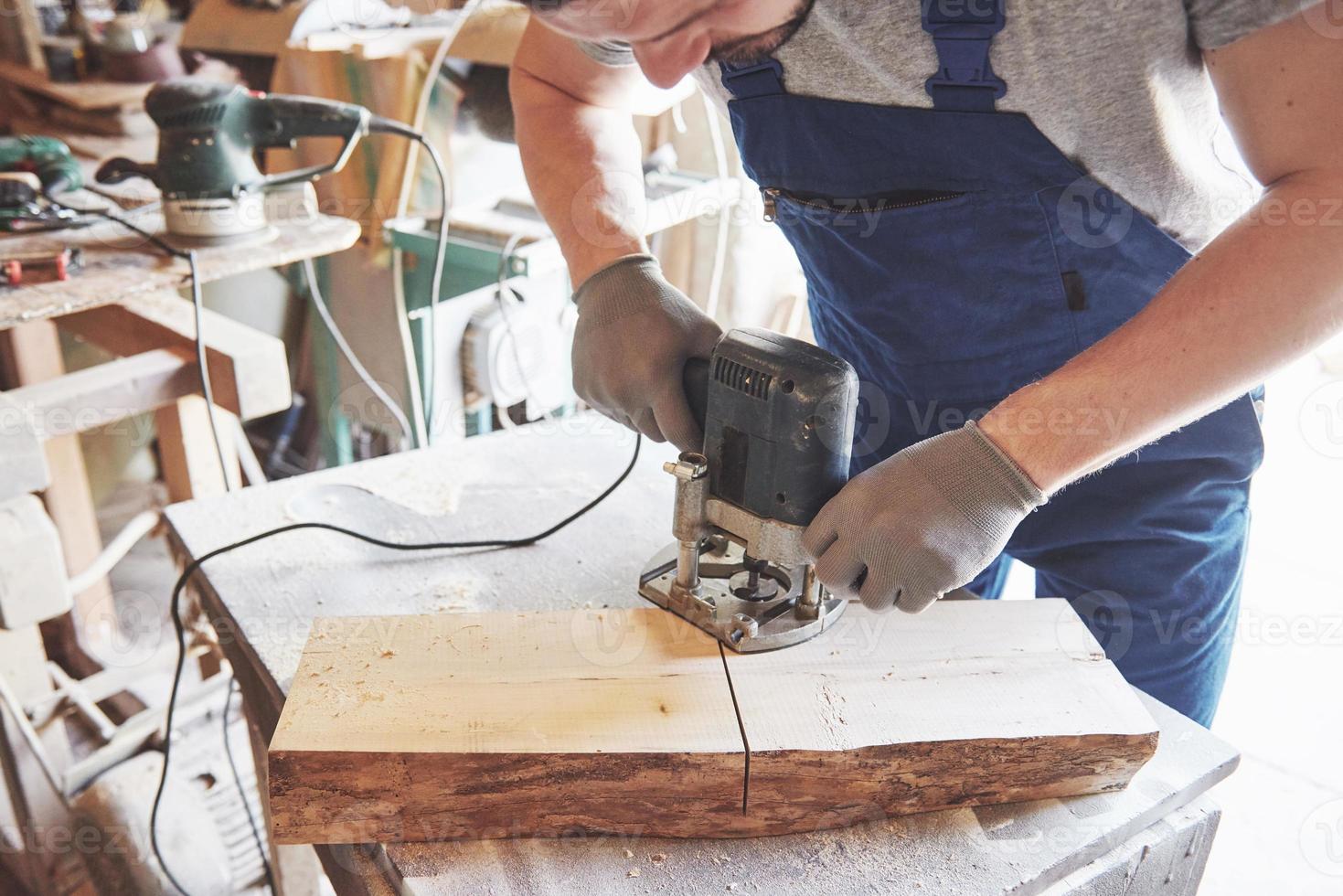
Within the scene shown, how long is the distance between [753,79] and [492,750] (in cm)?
71

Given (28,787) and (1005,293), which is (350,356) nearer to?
(28,787)

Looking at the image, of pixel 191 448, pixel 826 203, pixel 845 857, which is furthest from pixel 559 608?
pixel 191 448

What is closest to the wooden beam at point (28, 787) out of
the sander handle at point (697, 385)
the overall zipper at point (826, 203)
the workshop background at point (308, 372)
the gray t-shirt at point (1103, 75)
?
the workshop background at point (308, 372)

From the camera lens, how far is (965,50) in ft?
2.95

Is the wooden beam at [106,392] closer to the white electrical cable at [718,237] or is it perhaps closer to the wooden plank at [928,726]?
the wooden plank at [928,726]

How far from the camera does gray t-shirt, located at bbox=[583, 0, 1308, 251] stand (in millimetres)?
841

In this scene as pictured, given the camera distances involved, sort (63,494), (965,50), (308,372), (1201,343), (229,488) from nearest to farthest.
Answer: (1201,343), (965,50), (229,488), (63,494), (308,372)

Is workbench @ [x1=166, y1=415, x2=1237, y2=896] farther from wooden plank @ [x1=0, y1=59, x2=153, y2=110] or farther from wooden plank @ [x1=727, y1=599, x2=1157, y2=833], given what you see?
wooden plank @ [x1=0, y1=59, x2=153, y2=110]

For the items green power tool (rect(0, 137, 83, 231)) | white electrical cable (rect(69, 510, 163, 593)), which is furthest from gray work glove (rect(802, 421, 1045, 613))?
green power tool (rect(0, 137, 83, 231))

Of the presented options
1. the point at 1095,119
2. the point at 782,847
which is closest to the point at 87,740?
the point at 782,847

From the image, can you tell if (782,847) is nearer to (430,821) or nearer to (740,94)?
(430,821)

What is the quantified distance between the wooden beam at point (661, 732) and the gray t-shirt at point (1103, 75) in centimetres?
47

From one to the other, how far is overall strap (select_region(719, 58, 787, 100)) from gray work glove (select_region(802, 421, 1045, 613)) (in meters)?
0.42

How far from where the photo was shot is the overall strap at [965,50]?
0.89m
